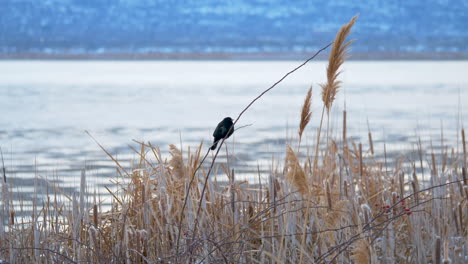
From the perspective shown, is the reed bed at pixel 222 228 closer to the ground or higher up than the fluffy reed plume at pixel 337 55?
closer to the ground

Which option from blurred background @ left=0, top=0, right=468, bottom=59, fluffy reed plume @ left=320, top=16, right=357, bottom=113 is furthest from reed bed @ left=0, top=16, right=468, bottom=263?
blurred background @ left=0, top=0, right=468, bottom=59

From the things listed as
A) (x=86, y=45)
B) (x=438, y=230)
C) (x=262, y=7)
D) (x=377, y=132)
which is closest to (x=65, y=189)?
(x=438, y=230)

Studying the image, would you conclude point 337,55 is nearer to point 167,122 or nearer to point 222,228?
point 222,228

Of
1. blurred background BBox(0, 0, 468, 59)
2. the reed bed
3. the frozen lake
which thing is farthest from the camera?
blurred background BBox(0, 0, 468, 59)

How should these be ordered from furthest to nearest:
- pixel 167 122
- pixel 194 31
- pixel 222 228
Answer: pixel 194 31 < pixel 167 122 < pixel 222 228

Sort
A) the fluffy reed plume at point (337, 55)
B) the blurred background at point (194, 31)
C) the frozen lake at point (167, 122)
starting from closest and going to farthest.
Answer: the fluffy reed plume at point (337, 55) → the frozen lake at point (167, 122) → the blurred background at point (194, 31)

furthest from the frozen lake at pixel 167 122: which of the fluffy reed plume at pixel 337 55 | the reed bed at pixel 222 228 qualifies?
the fluffy reed plume at pixel 337 55

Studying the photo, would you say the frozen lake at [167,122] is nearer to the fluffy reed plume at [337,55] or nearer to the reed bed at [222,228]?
the reed bed at [222,228]

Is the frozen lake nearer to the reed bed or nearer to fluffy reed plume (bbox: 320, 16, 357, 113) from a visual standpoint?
the reed bed

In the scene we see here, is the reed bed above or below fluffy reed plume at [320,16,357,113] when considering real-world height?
below

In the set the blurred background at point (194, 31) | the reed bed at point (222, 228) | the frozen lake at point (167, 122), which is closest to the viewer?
the reed bed at point (222, 228)

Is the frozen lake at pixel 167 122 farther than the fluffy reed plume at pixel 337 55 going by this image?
Yes

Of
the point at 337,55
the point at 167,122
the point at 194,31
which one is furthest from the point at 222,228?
the point at 194,31

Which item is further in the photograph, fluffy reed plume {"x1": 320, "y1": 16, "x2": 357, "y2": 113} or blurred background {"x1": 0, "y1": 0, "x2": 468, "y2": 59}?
blurred background {"x1": 0, "y1": 0, "x2": 468, "y2": 59}
